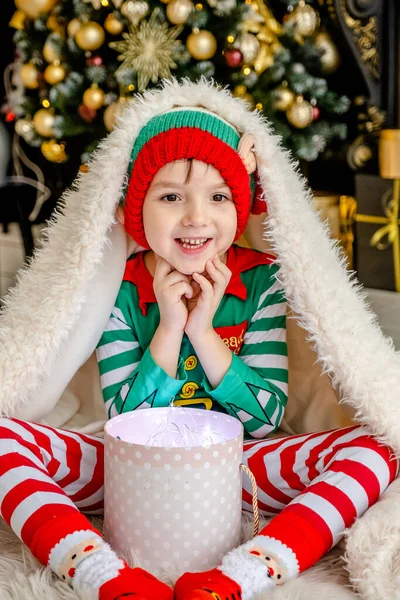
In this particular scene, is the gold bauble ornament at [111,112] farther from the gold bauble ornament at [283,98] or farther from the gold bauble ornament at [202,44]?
the gold bauble ornament at [283,98]

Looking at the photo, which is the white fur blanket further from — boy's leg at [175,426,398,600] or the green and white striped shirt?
the green and white striped shirt

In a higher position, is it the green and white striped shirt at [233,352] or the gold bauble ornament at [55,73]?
the gold bauble ornament at [55,73]

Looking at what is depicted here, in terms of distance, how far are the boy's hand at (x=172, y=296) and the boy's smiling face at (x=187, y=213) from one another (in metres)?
0.02

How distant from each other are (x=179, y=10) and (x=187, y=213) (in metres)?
1.10

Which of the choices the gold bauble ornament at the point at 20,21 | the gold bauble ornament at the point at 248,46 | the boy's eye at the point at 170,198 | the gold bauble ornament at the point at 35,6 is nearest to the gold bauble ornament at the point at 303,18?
the gold bauble ornament at the point at 248,46

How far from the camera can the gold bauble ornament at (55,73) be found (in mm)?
2119

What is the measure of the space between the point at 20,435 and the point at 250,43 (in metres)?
1.32

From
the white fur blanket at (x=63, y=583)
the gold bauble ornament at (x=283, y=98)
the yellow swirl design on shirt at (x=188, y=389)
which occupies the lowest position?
the white fur blanket at (x=63, y=583)

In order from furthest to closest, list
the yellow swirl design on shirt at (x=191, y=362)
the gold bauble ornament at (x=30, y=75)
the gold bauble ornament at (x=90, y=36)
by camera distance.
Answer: the gold bauble ornament at (x=30, y=75) < the gold bauble ornament at (x=90, y=36) < the yellow swirl design on shirt at (x=191, y=362)

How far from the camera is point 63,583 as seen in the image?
0.79 meters

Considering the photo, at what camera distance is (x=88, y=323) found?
1102mm

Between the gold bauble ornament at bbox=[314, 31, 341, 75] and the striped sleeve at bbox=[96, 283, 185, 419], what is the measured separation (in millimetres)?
1213

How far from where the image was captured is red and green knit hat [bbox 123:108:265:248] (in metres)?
1.02

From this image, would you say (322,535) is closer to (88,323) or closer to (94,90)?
(88,323)
